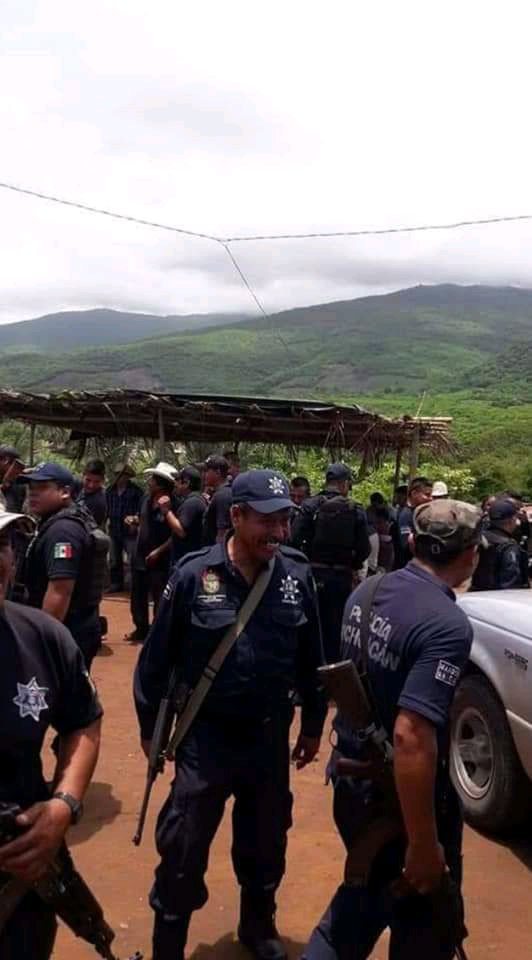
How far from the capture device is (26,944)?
198 cm

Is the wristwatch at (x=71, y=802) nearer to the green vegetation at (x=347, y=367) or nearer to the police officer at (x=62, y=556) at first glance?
the police officer at (x=62, y=556)

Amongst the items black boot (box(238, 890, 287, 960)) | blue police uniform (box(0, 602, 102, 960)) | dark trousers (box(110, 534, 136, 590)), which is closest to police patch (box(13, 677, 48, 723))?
blue police uniform (box(0, 602, 102, 960))

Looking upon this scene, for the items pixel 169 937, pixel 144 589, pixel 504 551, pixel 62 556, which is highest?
pixel 62 556

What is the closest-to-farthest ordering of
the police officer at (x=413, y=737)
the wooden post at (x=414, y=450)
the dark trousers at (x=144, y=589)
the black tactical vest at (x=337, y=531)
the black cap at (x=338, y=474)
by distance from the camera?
the police officer at (x=413, y=737) → the black tactical vest at (x=337, y=531) → the black cap at (x=338, y=474) → the dark trousers at (x=144, y=589) → the wooden post at (x=414, y=450)

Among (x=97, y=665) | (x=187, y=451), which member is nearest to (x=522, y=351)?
(x=187, y=451)

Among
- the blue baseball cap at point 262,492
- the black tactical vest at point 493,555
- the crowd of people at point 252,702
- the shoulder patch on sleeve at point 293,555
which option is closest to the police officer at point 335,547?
the black tactical vest at point 493,555

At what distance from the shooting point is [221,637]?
291cm

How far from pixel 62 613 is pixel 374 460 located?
32.1 ft

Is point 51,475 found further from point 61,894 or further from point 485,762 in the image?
point 485,762

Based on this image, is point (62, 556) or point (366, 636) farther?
point (62, 556)

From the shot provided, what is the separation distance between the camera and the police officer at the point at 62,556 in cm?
388

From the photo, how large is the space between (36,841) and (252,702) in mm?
1150

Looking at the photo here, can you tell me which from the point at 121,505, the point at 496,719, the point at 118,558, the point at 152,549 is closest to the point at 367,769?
the point at 496,719

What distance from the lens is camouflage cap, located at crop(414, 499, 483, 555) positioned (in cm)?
243
